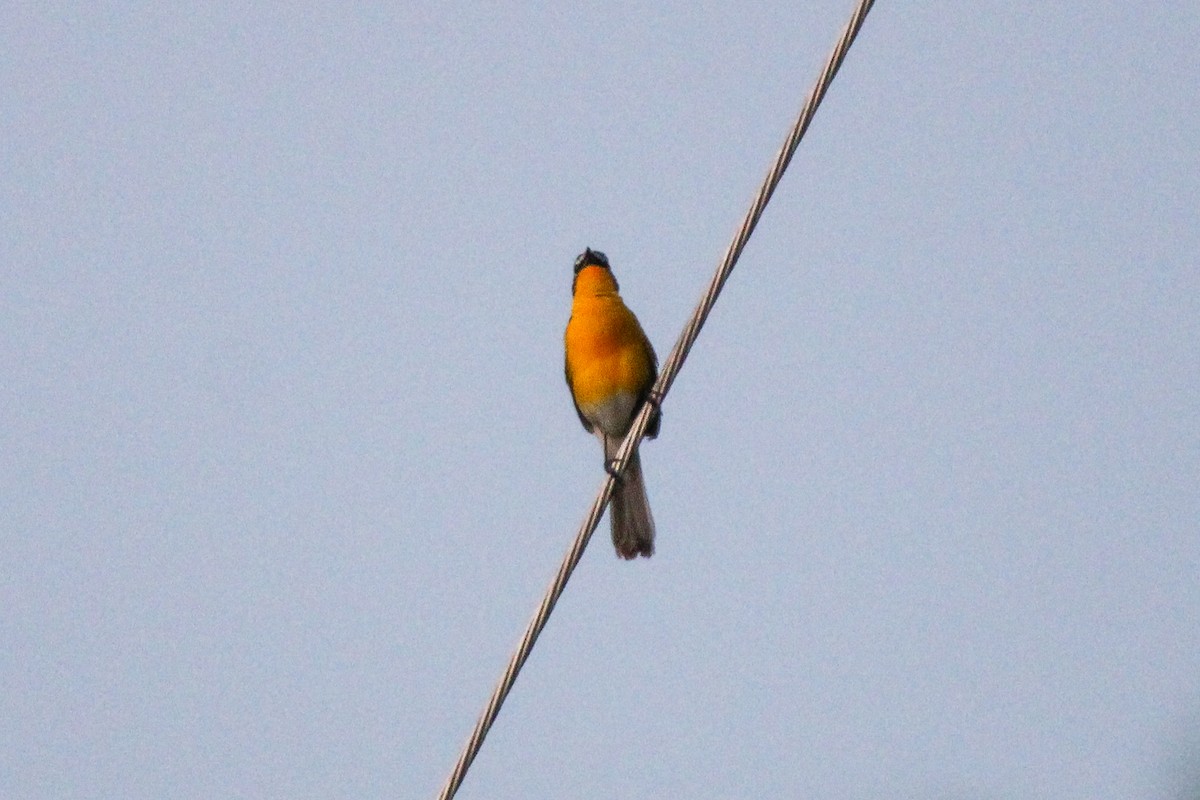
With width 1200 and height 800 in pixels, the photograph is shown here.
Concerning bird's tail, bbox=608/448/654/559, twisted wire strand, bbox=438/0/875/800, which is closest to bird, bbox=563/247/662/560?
bird's tail, bbox=608/448/654/559

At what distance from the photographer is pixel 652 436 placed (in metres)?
Result: 7.08

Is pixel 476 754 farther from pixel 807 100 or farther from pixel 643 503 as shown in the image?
pixel 643 503

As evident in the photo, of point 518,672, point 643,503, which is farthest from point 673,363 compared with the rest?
point 643,503

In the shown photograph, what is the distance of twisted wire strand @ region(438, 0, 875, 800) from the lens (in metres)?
3.91

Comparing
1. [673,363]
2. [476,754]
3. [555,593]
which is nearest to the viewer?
[476,754]

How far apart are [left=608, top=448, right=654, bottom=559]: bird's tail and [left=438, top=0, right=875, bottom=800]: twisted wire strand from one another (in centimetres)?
236

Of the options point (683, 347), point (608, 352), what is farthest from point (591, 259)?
point (683, 347)

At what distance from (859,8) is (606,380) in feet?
10.7

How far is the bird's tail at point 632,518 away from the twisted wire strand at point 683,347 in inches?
93.0

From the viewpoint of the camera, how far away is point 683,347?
14.7ft

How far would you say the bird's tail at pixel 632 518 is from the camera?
22.7ft

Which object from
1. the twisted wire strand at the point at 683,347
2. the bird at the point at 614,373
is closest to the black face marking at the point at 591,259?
the bird at the point at 614,373

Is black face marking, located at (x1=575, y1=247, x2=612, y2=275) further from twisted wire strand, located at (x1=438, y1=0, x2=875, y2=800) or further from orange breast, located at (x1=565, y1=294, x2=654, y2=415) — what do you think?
twisted wire strand, located at (x1=438, y1=0, x2=875, y2=800)

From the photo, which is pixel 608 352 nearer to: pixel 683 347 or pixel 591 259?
pixel 591 259
